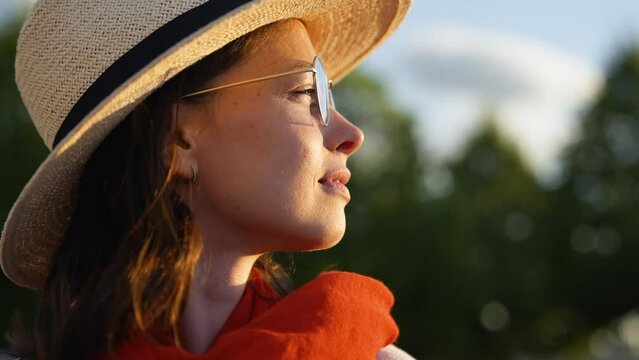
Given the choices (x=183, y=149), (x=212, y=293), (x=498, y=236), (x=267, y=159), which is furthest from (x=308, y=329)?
(x=498, y=236)

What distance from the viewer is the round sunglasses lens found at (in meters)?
2.59

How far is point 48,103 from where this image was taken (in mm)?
Answer: 2549

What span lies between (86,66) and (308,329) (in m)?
0.88

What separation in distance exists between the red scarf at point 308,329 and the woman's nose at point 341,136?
0.35m

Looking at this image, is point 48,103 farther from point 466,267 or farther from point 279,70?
point 466,267

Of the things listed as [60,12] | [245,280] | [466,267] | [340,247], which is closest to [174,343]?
[245,280]

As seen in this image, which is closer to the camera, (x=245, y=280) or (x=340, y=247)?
(x=245, y=280)

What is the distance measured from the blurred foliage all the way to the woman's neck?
2080 cm

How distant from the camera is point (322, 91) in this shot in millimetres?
2645

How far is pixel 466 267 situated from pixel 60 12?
25.1 m

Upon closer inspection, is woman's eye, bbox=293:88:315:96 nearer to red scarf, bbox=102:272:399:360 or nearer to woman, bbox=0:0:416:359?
woman, bbox=0:0:416:359

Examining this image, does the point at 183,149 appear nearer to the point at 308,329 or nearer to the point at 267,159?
the point at 267,159

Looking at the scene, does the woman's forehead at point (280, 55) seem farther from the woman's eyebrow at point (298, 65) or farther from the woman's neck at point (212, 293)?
the woman's neck at point (212, 293)

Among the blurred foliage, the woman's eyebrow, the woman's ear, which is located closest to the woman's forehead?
the woman's eyebrow
